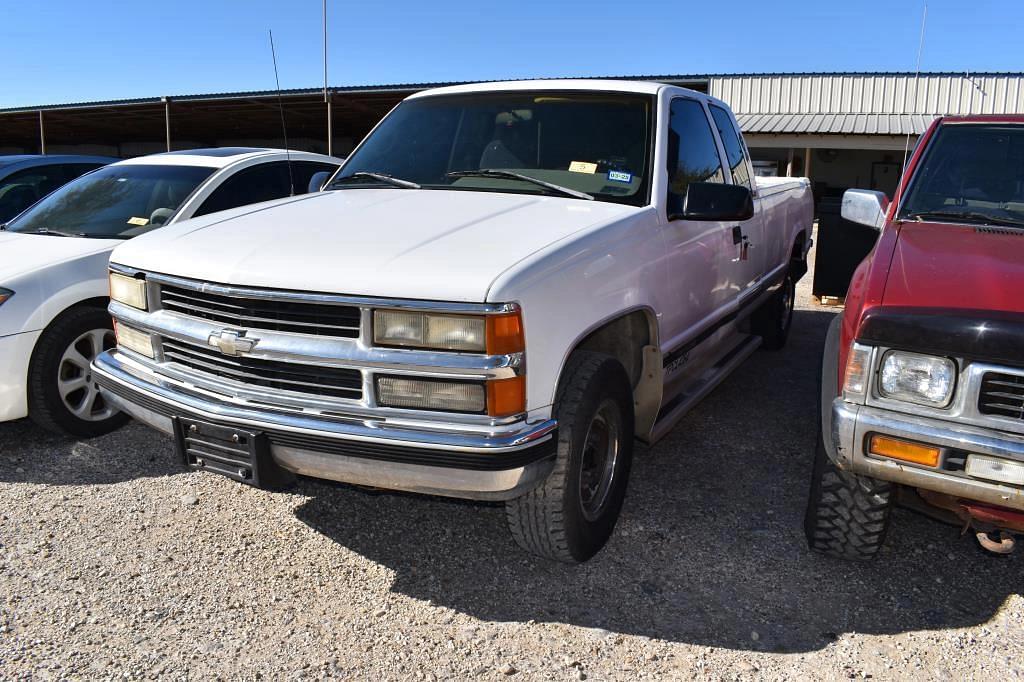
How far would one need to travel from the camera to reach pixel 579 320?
2.80 m

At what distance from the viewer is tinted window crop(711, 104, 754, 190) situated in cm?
487

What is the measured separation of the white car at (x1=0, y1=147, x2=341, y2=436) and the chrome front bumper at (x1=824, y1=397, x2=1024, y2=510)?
261 centimetres

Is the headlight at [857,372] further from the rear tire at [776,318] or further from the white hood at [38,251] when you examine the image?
the white hood at [38,251]

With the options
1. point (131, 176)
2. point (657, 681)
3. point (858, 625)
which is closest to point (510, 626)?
point (657, 681)

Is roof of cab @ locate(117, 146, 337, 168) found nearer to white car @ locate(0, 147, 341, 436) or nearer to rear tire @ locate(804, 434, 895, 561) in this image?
white car @ locate(0, 147, 341, 436)

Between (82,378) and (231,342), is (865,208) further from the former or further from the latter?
(82,378)

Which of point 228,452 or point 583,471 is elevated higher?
point 228,452

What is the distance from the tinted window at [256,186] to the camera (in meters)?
5.30

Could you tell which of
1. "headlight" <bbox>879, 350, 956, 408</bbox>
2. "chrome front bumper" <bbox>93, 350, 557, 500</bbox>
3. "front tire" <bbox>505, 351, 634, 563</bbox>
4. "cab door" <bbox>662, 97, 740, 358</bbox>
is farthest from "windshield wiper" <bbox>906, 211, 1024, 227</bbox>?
"chrome front bumper" <bbox>93, 350, 557, 500</bbox>

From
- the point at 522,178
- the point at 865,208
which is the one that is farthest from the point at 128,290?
the point at 865,208

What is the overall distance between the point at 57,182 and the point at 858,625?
735cm

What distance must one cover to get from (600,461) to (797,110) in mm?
24648

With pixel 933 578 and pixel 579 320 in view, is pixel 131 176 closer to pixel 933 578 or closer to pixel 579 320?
pixel 579 320

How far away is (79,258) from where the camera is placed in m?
4.41
